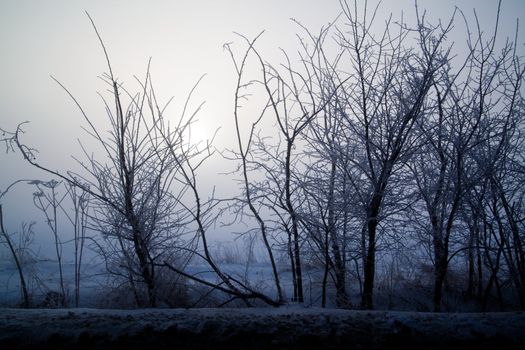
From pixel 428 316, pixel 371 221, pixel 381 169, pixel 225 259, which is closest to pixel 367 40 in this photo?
pixel 381 169

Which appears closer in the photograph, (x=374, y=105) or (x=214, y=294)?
(x=374, y=105)

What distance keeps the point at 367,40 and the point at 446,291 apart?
13.1ft

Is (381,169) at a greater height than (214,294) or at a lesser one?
greater

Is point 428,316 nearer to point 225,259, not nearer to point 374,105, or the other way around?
point 374,105

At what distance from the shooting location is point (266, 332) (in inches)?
42.8

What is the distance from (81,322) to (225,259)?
797 cm

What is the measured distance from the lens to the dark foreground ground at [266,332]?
1051mm

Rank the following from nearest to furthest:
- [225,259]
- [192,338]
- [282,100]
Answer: [192,338], [282,100], [225,259]

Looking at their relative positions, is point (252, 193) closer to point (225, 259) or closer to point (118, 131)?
point (118, 131)

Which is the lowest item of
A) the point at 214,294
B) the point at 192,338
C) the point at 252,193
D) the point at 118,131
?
the point at 214,294

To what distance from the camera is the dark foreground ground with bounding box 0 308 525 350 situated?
1.05m

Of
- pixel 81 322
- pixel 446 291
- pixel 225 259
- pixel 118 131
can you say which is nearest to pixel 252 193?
pixel 118 131

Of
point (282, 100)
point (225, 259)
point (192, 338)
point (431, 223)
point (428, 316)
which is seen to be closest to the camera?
point (192, 338)

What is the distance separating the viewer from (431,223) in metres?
3.42
